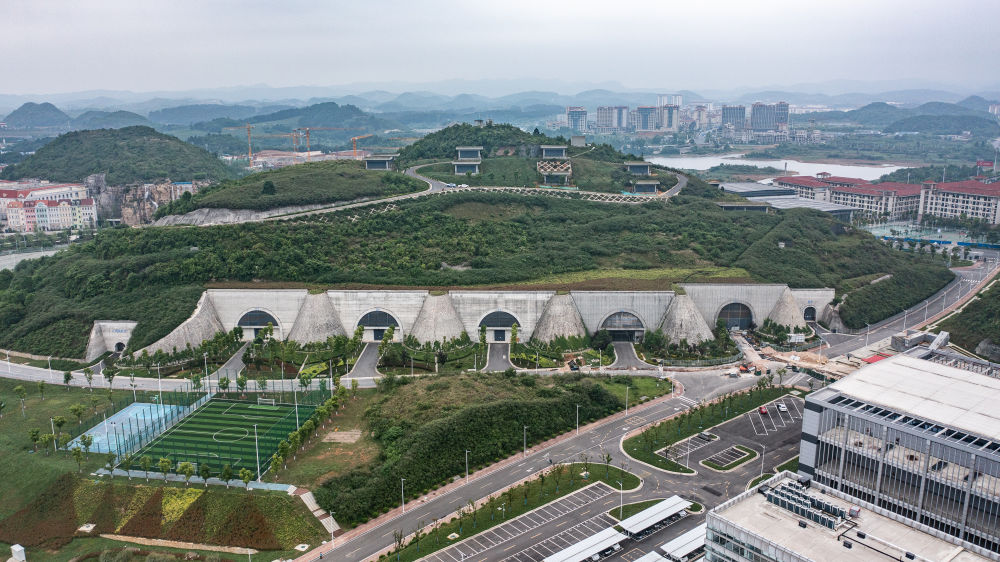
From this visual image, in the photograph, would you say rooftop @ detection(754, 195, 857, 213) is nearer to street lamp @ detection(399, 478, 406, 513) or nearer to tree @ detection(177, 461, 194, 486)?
street lamp @ detection(399, 478, 406, 513)

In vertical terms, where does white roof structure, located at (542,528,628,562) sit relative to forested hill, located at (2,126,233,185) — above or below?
below

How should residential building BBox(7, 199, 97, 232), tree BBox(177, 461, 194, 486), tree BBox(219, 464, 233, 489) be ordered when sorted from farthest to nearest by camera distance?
1. residential building BBox(7, 199, 97, 232)
2. tree BBox(177, 461, 194, 486)
3. tree BBox(219, 464, 233, 489)

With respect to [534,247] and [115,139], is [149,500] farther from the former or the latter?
[115,139]

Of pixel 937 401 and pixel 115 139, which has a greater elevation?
pixel 115 139

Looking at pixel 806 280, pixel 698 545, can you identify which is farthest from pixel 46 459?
pixel 806 280

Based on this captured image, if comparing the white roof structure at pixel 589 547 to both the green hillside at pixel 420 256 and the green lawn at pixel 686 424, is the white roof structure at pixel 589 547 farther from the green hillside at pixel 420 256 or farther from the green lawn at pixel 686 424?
the green hillside at pixel 420 256

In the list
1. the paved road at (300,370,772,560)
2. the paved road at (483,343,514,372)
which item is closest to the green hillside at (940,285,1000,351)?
the paved road at (300,370,772,560)

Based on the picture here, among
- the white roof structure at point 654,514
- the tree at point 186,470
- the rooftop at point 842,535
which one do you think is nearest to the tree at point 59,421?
the tree at point 186,470
